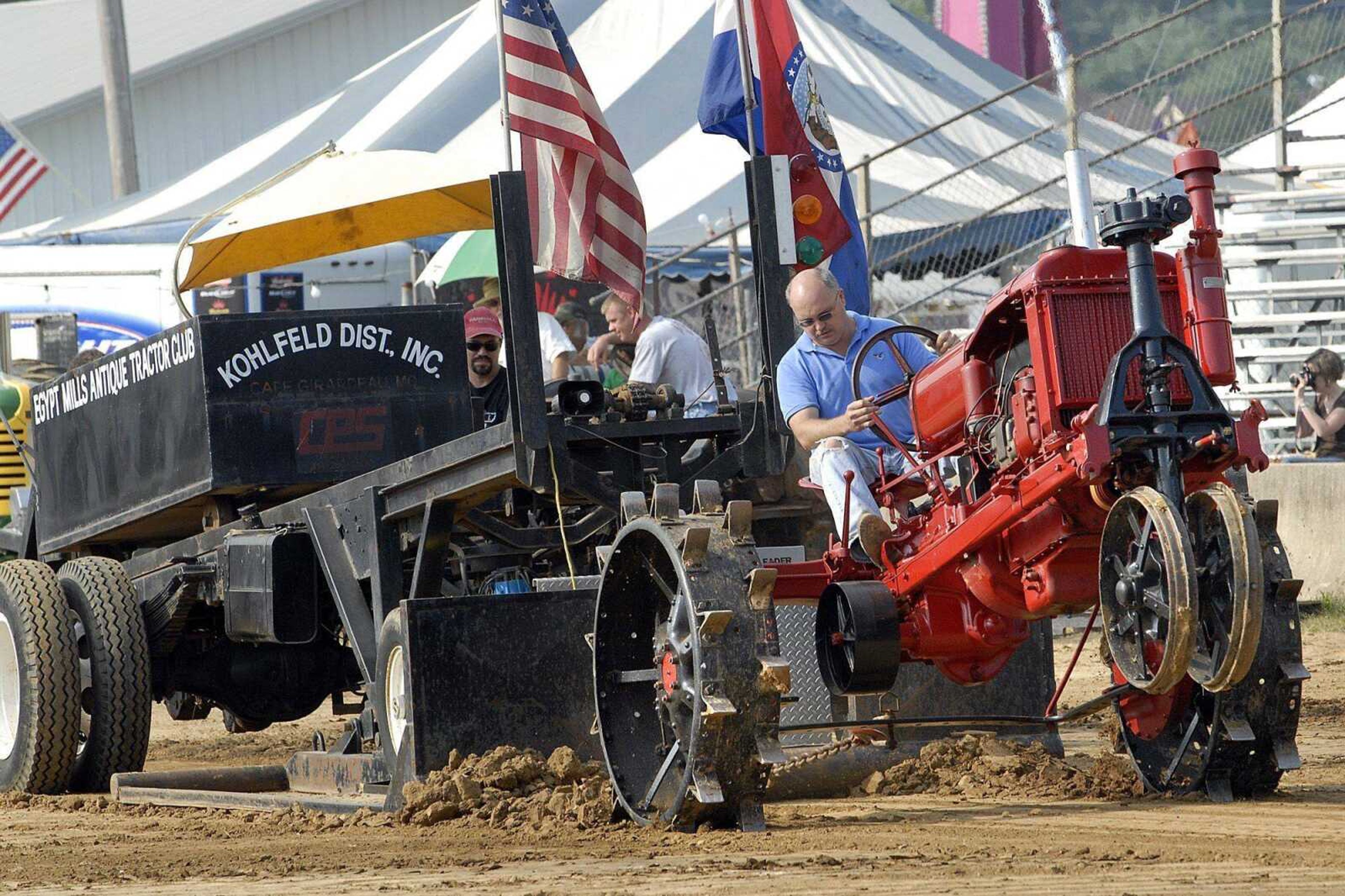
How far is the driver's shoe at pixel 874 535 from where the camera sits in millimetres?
6168

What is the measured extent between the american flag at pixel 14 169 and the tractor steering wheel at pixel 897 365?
20.3 meters

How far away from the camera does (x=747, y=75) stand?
25.2 ft

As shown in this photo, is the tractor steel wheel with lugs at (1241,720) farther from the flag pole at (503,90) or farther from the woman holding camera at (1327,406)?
the woman holding camera at (1327,406)

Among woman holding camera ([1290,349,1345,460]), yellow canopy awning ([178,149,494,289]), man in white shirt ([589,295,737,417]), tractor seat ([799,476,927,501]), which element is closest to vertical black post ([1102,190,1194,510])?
tractor seat ([799,476,927,501])

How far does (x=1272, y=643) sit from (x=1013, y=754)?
4.68 feet

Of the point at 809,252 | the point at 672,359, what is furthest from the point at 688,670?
the point at 672,359

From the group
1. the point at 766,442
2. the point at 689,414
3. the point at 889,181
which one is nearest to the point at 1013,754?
the point at 766,442

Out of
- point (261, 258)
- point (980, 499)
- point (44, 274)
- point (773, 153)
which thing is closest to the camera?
point (980, 499)

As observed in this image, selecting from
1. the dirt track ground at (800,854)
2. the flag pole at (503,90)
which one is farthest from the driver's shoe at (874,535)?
the flag pole at (503,90)

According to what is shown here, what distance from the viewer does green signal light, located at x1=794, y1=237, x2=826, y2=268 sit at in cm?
759

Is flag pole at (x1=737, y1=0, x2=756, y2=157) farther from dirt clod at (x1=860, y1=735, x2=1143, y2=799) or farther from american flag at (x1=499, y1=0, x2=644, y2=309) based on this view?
dirt clod at (x1=860, y1=735, x2=1143, y2=799)

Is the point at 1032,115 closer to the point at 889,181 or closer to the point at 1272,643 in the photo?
the point at 889,181

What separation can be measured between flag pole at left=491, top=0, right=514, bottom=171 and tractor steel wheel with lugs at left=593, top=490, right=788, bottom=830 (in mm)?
1775

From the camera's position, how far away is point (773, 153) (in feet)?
31.9
